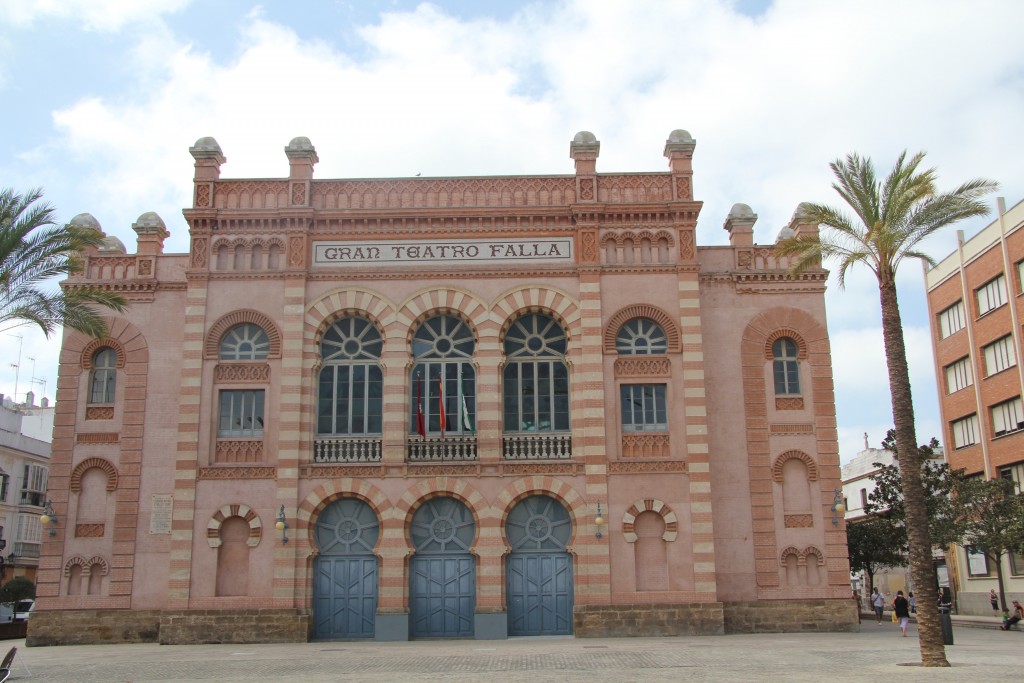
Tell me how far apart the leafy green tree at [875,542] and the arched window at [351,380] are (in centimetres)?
2024

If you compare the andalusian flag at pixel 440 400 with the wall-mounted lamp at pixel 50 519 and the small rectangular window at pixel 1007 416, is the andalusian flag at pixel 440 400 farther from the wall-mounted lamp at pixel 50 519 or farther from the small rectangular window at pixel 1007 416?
the small rectangular window at pixel 1007 416

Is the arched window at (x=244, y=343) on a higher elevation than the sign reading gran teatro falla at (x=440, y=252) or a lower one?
lower

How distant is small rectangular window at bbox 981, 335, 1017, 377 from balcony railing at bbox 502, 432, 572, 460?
2388 centimetres

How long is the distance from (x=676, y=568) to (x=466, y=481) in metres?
6.38

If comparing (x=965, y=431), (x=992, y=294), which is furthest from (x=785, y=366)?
(x=965, y=431)

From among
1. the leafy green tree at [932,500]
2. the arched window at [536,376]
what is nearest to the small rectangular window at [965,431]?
the leafy green tree at [932,500]

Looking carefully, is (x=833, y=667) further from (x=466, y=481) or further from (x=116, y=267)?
(x=116, y=267)

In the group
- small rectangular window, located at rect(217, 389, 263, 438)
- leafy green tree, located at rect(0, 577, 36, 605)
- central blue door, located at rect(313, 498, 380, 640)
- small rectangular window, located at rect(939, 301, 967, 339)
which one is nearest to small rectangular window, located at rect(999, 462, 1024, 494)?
small rectangular window, located at rect(939, 301, 967, 339)

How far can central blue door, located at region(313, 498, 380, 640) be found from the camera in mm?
28578

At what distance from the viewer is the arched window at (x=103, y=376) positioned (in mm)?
Answer: 30641

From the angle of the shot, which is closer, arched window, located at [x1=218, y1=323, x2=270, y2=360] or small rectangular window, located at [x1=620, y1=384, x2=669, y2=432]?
small rectangular window, located at [x1=620, y1=384, x2=669, y2=432]

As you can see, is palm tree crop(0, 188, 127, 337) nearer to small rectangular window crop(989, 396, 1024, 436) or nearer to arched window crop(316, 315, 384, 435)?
arched window crop(316, 315, 384, 435)

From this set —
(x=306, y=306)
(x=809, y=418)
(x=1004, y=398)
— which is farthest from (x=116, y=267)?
(x=1004, y=398)

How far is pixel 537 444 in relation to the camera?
1152 inches
